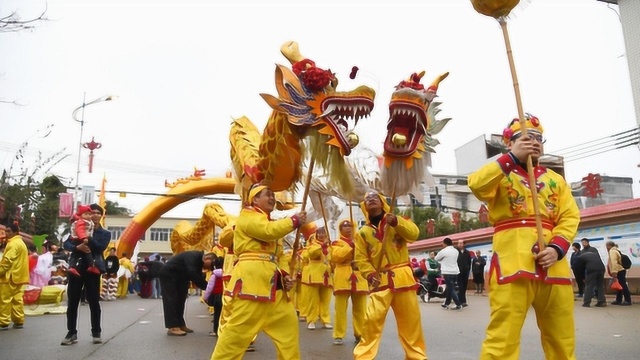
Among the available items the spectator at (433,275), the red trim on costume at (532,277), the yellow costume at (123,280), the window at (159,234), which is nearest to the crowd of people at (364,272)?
the red trim on costume at (532,277)

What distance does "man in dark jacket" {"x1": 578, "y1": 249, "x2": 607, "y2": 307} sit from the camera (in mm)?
11564

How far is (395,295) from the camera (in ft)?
17.0

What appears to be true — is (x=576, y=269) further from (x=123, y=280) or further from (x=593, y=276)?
(x=123, y=280)

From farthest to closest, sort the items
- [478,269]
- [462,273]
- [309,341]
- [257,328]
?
1. [478,269]
2. [462,273]
3. [309,341]
4. [257,328]

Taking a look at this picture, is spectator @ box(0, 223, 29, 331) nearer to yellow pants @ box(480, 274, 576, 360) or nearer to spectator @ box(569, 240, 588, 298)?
yellow pants @ box(480, 274, 576, 360)

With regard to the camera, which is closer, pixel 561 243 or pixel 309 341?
pixel 561 243

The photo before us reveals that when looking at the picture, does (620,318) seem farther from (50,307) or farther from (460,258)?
(50,307)

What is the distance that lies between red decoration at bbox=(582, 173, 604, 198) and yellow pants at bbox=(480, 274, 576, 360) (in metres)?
16.0

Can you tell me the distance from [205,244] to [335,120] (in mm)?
9827

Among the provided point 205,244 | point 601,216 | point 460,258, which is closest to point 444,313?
point 460,258

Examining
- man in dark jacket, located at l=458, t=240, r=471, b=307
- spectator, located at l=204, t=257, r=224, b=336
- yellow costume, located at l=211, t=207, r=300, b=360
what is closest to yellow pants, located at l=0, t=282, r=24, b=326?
spectator, located at l=204, t=257, r=224, b=336

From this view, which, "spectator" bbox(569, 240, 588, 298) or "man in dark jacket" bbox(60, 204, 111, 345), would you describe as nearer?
"man in dark jacket" bbox(60, 204, 111, 345)

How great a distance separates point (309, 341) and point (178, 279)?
2087 millimetres

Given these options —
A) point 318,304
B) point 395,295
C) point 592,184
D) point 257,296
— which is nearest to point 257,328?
point 257,296
